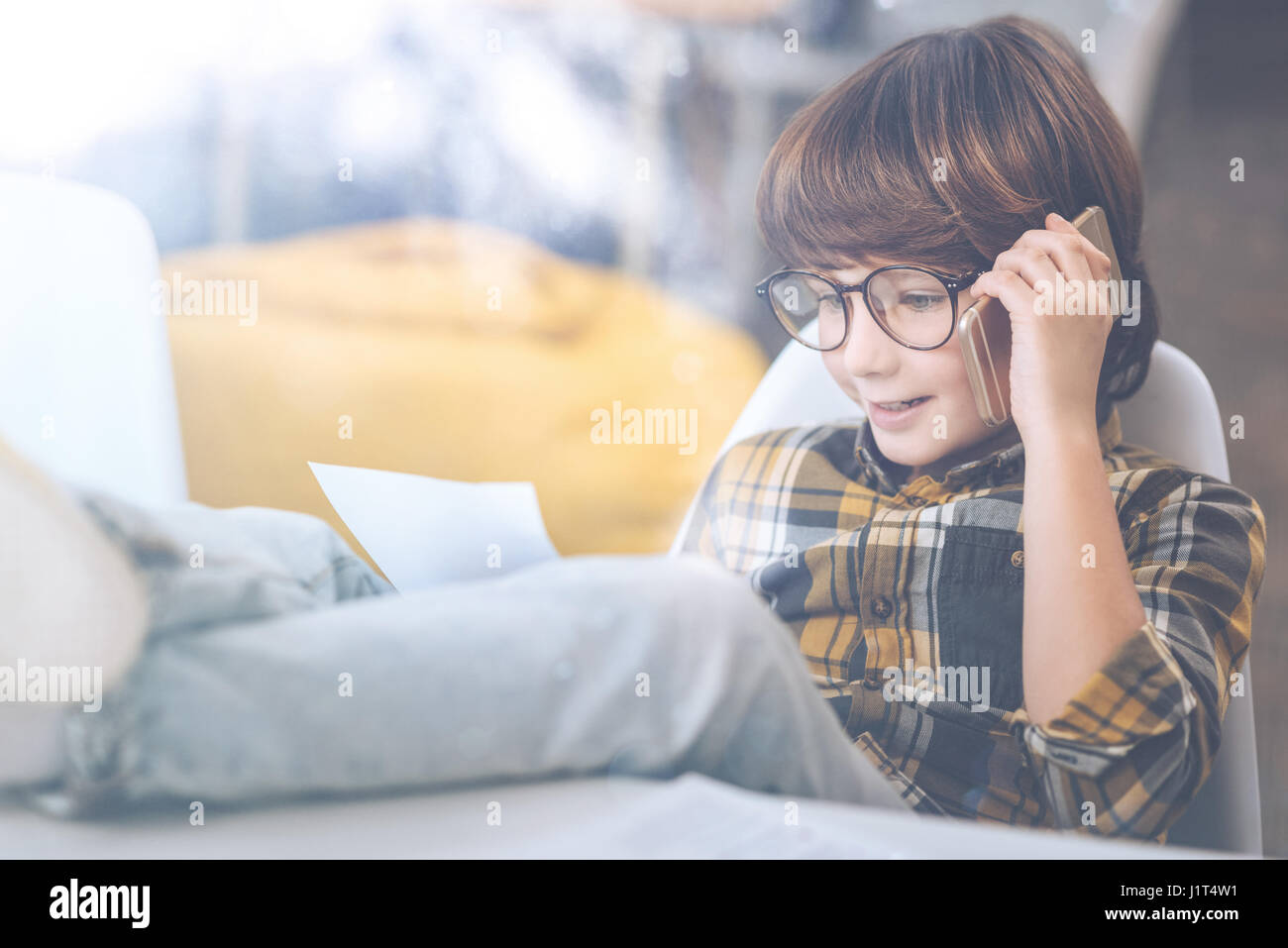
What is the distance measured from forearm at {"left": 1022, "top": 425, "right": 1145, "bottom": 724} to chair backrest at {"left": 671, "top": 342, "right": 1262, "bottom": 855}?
0.16 m

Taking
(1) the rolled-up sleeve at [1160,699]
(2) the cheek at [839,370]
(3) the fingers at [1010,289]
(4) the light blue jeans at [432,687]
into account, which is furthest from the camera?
(2) the cheek at [839,370]

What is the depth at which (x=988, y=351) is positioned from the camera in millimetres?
708

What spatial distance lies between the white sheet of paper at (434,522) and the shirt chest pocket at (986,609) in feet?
1.03

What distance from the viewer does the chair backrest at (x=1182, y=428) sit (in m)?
0.68

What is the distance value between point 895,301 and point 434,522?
0.40 m

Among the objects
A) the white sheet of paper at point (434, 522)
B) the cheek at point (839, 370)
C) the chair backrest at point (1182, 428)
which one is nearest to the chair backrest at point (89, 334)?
the white sheet of paper at point (434, 522)

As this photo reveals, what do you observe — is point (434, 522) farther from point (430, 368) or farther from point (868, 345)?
point (868, 345)

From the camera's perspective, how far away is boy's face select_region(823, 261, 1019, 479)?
74cm

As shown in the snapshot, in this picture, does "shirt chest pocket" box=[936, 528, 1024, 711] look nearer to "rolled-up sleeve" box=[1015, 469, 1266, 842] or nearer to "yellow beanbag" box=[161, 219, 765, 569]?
"rolled-up sleeve" box=[1015, 469, 1266, 842]

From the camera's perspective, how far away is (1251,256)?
0.82 meters

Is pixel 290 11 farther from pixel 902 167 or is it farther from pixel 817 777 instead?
pixel 817 777

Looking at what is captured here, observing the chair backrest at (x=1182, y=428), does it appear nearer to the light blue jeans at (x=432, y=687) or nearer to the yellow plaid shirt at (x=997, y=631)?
the yellow plaid shirt at (x=997, y=631)
